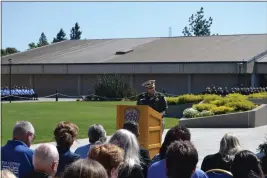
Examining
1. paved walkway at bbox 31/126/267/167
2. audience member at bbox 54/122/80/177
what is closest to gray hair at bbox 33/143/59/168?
audience member at bbox 54/122/80/177

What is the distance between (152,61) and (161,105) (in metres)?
46.5

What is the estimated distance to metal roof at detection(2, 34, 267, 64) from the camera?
57594 millimetres

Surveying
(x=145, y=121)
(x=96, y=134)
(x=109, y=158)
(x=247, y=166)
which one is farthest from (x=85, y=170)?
(x=145, y=121)

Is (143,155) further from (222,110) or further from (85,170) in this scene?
(222,110)

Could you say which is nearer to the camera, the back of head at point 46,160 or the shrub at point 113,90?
the back of head at point 46,160

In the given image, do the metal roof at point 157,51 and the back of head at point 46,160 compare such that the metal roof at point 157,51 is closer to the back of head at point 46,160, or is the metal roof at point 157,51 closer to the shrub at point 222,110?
the shrub at point 222,110

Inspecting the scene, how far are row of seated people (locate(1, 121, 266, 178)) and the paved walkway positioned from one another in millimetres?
7748

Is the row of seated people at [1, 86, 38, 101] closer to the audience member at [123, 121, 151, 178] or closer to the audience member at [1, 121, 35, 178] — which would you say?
the audience member at [123, 121, 151, 178]

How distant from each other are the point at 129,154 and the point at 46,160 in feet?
3.77

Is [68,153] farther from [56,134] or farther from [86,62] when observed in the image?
[86,62]

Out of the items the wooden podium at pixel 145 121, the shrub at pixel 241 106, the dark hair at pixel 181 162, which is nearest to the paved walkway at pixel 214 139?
the shrub at pixel 241 106

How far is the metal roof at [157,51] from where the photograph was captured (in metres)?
57.6

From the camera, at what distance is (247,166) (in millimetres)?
4625

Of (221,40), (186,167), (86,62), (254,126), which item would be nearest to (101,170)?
(186,167)
